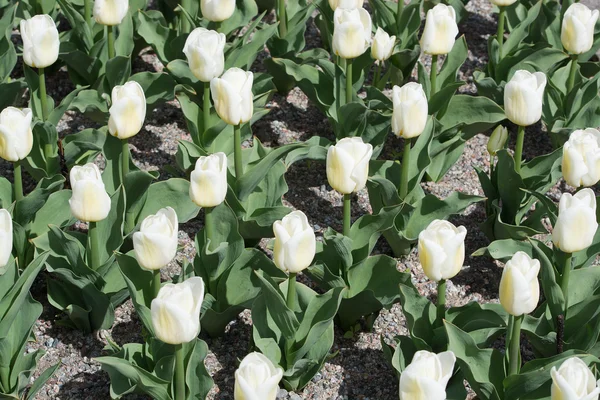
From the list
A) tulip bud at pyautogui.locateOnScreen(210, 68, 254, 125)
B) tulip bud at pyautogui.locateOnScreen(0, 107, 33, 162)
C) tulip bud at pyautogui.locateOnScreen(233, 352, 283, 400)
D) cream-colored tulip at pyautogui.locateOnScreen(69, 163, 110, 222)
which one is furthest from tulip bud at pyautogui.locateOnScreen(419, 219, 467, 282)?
tulip bud at pyautogui.locateOnScreen(0, 107, 33, 162)

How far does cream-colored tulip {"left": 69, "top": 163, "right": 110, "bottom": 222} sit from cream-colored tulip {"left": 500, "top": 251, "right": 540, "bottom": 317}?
1267 mm

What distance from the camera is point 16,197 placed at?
3.76 m

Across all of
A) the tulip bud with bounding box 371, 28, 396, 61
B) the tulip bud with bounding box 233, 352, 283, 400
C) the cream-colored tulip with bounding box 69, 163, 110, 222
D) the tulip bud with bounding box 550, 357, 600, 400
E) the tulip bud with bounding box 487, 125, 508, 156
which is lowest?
the tulip bud with bounding box 487, 125, 508, 156

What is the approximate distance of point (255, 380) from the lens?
2.71m

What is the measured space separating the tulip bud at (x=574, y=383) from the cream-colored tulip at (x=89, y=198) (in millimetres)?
1463

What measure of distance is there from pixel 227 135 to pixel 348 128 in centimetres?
52

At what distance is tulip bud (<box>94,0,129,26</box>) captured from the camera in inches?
163

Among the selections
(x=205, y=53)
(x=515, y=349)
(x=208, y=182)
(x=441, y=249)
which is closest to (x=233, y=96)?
(x=205, y=53)

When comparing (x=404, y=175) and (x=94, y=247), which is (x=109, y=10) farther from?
(x=404, y=175)

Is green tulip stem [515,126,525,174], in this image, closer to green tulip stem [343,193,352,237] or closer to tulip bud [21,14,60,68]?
green tulip stem [343,193,352,237]

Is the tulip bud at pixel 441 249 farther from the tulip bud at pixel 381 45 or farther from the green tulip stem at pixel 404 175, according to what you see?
the tulip bud at pixel 381 45

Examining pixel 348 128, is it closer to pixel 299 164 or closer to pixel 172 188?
pixel 299 164

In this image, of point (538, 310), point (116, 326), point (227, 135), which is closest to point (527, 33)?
→ point (227, 135)

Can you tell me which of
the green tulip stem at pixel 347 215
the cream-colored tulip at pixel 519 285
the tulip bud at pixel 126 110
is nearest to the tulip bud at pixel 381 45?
the green tulip stem at pixel 347 215
